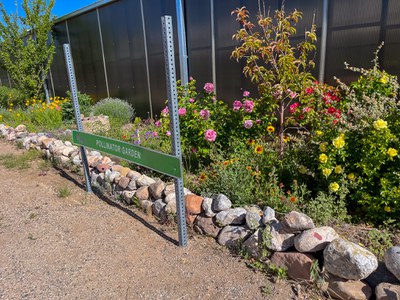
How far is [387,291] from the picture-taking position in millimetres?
1777

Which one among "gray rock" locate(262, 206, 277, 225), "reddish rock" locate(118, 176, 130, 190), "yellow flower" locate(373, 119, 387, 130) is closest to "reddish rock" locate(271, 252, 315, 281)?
"gray rock" locate(262, 206, 277, 225)

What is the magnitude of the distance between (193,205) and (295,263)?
1.02 metres

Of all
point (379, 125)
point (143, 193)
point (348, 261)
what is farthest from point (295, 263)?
point (143, 193)

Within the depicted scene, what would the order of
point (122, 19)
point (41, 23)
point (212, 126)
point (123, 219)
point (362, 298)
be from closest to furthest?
1. point (362, 298)
2. point (123, 219)
3. point (212, 126)
4. point (122, 19)
5. point (41, 23)

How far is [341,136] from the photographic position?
→ 2.51 metres

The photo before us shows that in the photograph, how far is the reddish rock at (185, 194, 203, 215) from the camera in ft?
9.25

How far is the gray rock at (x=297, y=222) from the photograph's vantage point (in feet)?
6.96

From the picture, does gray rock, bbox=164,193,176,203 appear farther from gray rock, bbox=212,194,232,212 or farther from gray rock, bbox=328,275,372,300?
gray rock, bbox=328,275,372,300

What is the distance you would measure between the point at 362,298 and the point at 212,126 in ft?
7.44

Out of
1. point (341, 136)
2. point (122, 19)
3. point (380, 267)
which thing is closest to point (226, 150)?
point (341, 136)

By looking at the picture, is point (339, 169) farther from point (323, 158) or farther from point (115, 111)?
point (115, 111)

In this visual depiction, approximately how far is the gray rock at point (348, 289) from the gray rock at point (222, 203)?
0.95 m

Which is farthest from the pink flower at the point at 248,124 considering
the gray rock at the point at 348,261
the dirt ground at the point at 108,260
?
the gray rock at the point at 348,261

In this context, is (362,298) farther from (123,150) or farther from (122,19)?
(122,19)
